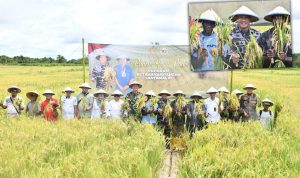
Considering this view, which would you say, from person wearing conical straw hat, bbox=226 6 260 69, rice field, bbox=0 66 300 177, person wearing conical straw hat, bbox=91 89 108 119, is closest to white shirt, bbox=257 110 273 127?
rice field, bbox=0 66 300 177

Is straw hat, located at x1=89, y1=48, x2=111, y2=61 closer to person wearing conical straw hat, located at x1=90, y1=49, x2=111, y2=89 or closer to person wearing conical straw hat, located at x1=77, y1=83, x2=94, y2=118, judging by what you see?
person wearing conical straw hat, located at x1=90, y1=49, x2=111, y2=89

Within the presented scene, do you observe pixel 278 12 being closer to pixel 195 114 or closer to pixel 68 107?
pixel 195 114

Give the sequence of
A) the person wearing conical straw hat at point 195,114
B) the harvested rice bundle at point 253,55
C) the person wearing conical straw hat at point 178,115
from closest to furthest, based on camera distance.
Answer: the person wearing conical straw hat at point 195,114 < the person wearing conical straw hat at point 178,115 < the harvested rice bundle at point 253,55

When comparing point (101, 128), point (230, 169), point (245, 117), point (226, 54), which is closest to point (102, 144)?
point (101, 128)

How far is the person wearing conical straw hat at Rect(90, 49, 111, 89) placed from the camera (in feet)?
40.9

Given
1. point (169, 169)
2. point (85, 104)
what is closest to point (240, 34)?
point (85, 104)

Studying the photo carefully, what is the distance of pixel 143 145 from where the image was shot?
7023 millimetres

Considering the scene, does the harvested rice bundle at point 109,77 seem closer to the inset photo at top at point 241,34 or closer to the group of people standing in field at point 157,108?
the group of people standing in field at point 157,108

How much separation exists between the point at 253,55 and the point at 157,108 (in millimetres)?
3191

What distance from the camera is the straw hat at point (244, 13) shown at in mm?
11711

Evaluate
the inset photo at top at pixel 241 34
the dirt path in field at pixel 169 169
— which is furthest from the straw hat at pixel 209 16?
the dirt path in field at pixel 169 169

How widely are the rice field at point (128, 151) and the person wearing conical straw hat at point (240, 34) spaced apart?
3.16m

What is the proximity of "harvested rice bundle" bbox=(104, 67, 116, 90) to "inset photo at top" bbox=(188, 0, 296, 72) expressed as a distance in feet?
7.33

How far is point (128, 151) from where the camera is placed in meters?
6.38
